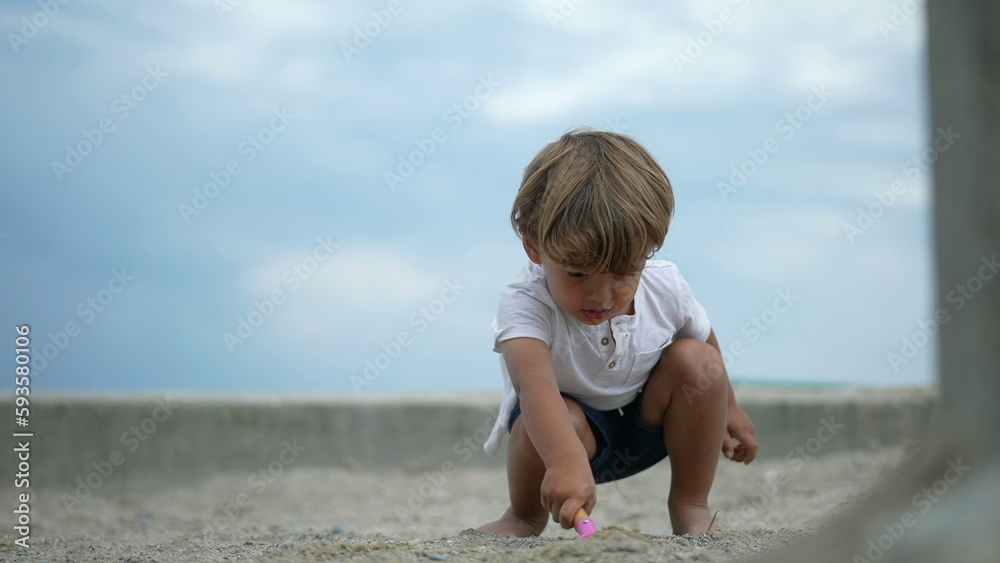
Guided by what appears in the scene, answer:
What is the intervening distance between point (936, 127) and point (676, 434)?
3.11 ft

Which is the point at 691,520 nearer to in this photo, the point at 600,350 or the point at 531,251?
the point at 600,350

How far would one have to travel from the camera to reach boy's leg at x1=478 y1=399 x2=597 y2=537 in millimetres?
1874

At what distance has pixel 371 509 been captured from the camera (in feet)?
10.9

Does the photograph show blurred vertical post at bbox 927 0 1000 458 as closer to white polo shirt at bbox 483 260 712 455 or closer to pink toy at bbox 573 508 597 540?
pink toy at bbox 573 508 597 540

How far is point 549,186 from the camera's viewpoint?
1.77 meters

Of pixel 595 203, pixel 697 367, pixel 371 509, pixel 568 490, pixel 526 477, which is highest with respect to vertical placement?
pixel 595 203

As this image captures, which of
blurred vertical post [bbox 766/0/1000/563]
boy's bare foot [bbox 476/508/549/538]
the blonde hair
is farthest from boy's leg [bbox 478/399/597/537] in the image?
blurred vertical post [bbox 766/0/1000/563]

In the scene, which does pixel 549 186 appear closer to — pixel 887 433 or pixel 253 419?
pixel 253 419

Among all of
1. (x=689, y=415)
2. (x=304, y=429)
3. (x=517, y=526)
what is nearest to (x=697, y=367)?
(x=689, y=415)

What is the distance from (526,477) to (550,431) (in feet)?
1.16

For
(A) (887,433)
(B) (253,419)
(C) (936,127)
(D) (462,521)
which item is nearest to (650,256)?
(C) (936,127)

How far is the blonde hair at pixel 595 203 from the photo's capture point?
1.65m

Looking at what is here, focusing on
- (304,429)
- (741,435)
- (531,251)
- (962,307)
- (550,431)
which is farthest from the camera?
(304,429)

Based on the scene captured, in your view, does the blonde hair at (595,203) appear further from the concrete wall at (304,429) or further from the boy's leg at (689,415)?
the concrete wall at (304,429)
